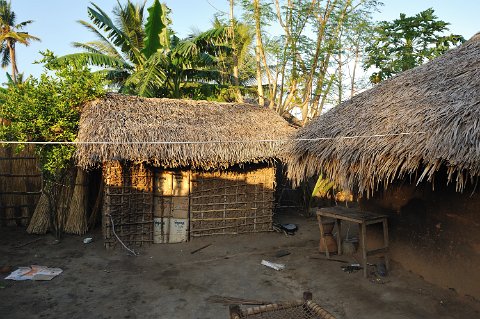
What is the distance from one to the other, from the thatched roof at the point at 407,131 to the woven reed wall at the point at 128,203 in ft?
10.8

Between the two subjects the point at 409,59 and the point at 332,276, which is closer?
the point at 332,276

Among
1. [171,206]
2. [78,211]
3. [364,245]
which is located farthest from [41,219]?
[364,245]

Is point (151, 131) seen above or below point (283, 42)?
below

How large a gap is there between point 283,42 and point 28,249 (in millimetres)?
8970

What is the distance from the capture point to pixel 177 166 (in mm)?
7426

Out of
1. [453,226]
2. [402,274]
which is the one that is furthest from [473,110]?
[402,274]

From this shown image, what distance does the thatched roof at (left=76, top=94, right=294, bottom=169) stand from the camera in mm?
6793

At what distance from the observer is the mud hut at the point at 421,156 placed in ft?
12.4

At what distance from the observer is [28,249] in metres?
6.97

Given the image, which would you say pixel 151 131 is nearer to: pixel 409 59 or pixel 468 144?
pixel 468 144

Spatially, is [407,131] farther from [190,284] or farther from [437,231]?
[190,284]

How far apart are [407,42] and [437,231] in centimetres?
728

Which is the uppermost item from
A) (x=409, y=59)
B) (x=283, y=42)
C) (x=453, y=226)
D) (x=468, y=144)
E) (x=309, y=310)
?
(x=283, y=42)

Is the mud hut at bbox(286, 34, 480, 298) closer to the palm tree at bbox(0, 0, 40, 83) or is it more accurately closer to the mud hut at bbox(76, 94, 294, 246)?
the mud hut at bbox(76, 94, 294, 246)
